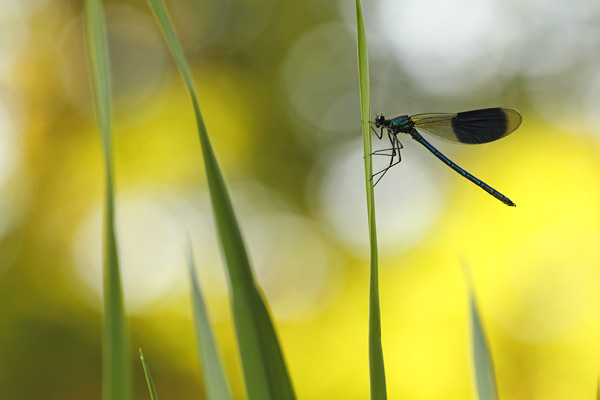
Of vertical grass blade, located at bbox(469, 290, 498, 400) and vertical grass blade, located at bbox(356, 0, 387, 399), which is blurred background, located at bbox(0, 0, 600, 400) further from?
vertical grass blade, located at bbox(356, 0, 387, 399)

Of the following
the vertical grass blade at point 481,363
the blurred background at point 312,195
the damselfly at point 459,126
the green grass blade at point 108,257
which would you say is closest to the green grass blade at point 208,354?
the green grass blade at point 108,257

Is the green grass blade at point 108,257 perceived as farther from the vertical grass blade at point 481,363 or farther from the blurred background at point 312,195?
the blurred background at point 312,195

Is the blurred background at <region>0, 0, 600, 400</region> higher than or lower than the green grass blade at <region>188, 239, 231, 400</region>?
higher

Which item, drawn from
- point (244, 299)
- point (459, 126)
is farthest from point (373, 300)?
point (459, 126)

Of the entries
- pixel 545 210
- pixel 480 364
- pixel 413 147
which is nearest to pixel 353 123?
pixel 413 147

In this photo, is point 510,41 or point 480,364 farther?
point 510,41

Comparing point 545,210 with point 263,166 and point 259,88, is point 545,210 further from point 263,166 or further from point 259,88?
point 259,88

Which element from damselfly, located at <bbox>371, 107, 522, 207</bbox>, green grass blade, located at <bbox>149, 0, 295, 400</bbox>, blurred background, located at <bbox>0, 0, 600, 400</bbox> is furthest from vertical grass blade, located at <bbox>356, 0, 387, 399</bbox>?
blurred background, located at <bbox>0, 0, 600, 400</bbox>
